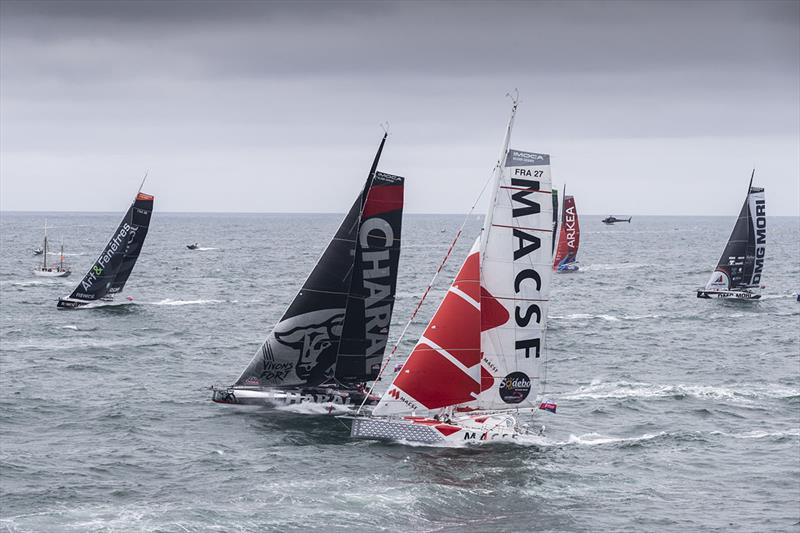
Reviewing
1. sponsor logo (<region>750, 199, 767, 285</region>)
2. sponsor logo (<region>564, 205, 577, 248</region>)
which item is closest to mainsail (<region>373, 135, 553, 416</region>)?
sponsor logo (<region>750, 199, 767, 285</region>)

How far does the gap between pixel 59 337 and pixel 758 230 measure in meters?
60.6

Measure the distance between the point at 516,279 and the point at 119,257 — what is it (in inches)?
2011

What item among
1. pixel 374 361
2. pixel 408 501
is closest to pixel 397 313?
pixel 374 361

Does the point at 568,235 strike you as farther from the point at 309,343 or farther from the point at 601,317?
the point at 309,343

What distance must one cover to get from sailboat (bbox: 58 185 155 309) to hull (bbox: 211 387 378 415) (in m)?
39.0

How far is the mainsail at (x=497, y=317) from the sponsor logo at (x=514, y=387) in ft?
0.13

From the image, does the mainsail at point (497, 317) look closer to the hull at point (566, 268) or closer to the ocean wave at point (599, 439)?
the ocean wave at point (599, 439)

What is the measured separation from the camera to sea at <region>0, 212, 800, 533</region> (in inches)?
1315

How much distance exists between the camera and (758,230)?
303ft

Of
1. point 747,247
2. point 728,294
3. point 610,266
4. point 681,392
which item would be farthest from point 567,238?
point 681,392

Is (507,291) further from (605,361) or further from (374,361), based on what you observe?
(605,361)

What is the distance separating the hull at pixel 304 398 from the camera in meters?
45.4

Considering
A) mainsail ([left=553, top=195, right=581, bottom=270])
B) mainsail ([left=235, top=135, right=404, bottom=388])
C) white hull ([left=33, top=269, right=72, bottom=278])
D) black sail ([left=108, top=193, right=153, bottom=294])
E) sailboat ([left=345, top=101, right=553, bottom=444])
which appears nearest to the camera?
sailboat ([left=345, top=101, right=553, bottom=444])

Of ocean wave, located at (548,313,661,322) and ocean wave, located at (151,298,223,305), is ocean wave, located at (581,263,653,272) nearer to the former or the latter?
ocean wave, located at (548,313,661,322)
